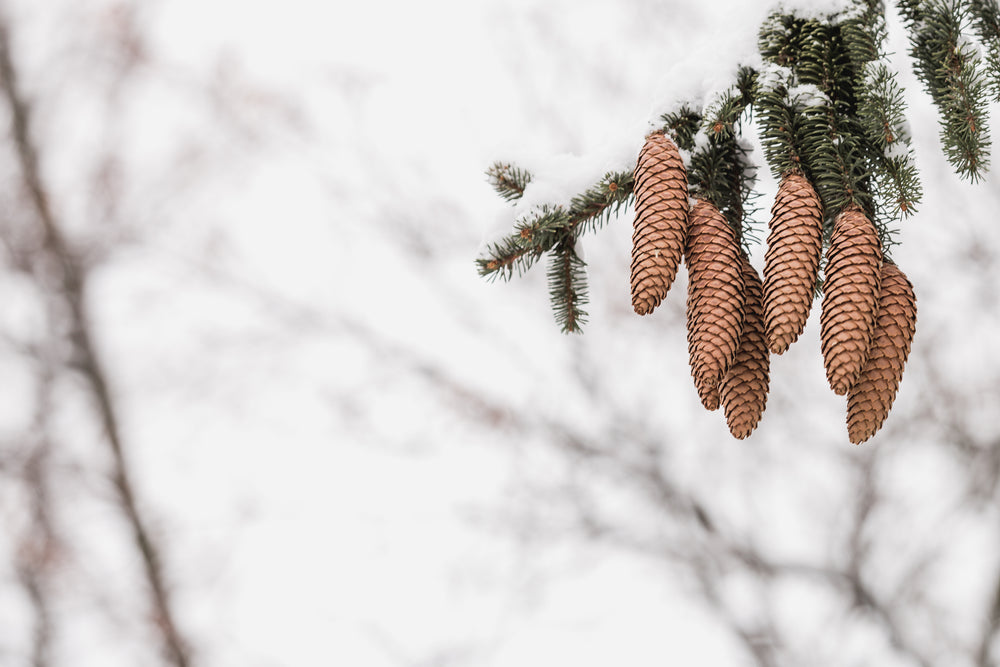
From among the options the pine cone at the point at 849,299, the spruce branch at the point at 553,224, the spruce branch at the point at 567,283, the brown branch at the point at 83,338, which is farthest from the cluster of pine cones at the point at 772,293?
the brown branch at the point at 83,338

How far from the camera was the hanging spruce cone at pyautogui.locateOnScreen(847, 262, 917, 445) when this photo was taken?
730mm

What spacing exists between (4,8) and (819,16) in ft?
21.3

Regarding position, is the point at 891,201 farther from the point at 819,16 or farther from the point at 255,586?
the point at 255,586

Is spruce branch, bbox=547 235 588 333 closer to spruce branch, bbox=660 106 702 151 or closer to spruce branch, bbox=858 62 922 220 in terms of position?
spruce branch, bbox=660 106 702 151

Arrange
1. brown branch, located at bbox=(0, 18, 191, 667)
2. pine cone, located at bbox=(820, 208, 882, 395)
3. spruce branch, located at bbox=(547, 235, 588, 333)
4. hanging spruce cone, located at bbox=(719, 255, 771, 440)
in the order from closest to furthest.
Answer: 1. pine cone, located at bbox=(820, 208, 882, 395)
2. hanging spruce cone, located at bbox=(719, 255, 771, 440)
3. spruce branch, located at bbox=(547, 235, 588, 333)
4. brown branch, located at bbox=(0, 18, 191, 667)

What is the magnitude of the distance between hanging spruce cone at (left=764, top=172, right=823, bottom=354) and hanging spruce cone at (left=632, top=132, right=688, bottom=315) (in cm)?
10

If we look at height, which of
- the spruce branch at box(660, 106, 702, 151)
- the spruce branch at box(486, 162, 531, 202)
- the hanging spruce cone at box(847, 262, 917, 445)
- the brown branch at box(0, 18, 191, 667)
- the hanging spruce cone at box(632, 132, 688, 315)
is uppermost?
the brown branch at box(0, 18, 191, 667)

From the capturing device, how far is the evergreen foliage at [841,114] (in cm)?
74

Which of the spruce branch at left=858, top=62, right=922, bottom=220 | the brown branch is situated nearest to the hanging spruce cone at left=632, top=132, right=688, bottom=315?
the spruce branch at left=858, top=62, right=922, bottom=220

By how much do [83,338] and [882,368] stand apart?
225 inches

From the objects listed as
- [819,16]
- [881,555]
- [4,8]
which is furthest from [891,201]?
[4,8]

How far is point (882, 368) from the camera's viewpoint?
2.41 feet

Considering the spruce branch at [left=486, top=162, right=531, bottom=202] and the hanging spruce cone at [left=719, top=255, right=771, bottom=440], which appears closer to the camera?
the hanging spruce cone at [left=719, top=255, right=771, bottom=440]

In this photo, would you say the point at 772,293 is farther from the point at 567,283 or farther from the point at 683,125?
the point at 567,283
